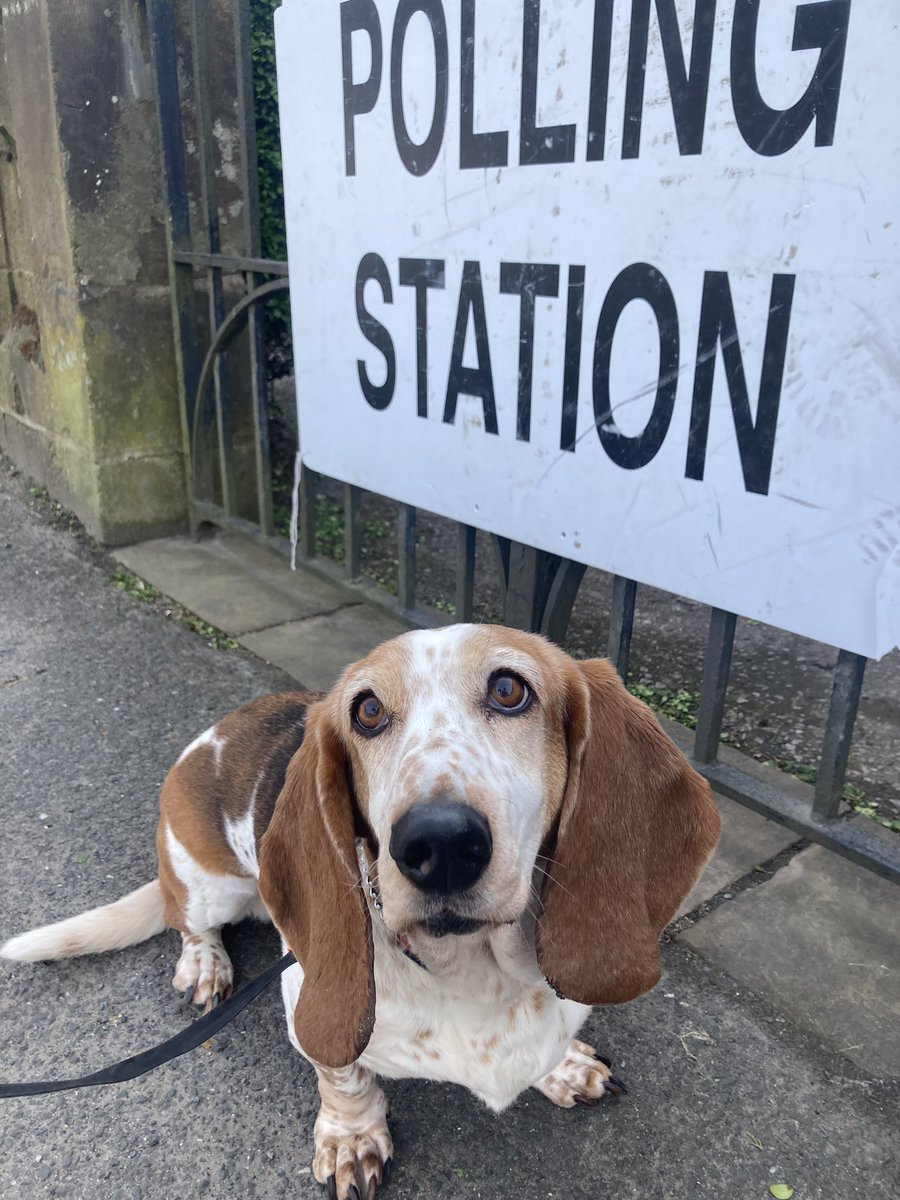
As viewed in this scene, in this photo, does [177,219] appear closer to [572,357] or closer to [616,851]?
[572,357]

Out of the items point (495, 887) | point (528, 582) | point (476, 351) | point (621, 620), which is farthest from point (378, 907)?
point (476, 351)

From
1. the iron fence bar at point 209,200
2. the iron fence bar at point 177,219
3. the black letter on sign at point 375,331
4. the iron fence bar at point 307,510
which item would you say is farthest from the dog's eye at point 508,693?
the iron fence bar at point 177,219

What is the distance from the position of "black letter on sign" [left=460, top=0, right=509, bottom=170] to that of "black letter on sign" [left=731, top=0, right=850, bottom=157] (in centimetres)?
82

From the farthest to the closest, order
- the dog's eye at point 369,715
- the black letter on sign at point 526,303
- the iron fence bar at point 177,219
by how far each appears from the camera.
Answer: the iron fence bar at point 177,219
the black letter on sign at point 526,303
the dog's eye at point 369,715

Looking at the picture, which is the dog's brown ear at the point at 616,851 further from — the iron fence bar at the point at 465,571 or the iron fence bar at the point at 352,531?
the iron fence bar at the point at 352,531

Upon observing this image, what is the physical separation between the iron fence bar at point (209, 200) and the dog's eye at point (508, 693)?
12.0 ft

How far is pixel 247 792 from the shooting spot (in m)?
2.35

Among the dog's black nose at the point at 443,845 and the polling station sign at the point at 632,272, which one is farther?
the polling station sign at the point at 632,272

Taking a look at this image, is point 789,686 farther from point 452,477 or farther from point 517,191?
point 517,191

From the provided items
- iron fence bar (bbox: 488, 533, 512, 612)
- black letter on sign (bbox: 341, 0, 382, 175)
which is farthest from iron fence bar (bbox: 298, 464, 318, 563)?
black letter on sign (bbox: 341, 0, 382, 175)

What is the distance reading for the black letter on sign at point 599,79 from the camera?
8.35 feet

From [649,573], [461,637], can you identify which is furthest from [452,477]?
[461,637]

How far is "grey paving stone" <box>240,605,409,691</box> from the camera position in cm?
408

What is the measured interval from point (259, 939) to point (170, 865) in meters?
0.42
